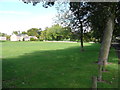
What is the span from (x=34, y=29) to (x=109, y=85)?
156 meters

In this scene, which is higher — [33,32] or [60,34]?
[33,32]

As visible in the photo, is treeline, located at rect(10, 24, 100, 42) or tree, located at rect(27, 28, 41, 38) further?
tree, located at rect(27, 28, 41, 38)

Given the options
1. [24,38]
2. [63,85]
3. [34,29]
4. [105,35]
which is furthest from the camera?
[34,29]

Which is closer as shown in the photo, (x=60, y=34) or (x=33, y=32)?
(x=60, y=34)

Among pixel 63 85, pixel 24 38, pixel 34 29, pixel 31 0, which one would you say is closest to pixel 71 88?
pixel 63 85

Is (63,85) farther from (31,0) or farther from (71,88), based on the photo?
(31,0)

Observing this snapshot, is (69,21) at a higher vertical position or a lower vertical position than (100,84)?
higher

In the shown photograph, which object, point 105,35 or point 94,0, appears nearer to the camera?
point 94,0

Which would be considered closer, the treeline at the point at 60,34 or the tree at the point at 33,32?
the treeline at the point at 60,34

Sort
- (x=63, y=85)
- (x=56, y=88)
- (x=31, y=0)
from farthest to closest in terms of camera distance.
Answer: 1. (x=31, y=0)
2. (x=63, y=85)
3. (x=56, y=88)

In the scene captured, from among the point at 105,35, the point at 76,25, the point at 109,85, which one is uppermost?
the point at 76,25

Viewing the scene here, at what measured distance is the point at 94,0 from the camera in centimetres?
1453

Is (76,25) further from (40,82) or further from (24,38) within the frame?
(24,38)

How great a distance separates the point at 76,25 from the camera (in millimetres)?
32625
